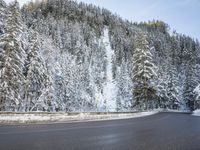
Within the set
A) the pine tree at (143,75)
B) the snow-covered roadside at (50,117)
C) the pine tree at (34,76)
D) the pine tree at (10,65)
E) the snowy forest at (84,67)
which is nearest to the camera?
the snow-covered roadside at (50,117)

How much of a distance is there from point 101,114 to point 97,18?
159m

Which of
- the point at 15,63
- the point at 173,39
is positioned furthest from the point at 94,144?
the point at 173,39

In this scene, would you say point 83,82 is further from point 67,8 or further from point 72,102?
point 67,8

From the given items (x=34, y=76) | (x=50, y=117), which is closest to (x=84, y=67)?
(x=34, y=76)

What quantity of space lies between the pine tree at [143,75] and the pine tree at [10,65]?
18.8m

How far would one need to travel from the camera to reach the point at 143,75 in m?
44.5

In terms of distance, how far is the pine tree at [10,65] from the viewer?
32.3m

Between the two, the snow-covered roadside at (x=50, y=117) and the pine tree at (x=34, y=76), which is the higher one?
the pine tree at (x=34, y=76)

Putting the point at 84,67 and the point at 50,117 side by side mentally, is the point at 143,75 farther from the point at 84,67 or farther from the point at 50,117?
the point at 84,67

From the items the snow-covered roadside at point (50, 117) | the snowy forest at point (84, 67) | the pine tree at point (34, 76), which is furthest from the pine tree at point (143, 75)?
the snow-covered roadside at point (50, 117)

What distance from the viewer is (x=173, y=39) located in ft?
553

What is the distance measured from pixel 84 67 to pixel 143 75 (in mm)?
57048

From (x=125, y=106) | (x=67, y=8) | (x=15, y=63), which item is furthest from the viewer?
(x=67, y=8)

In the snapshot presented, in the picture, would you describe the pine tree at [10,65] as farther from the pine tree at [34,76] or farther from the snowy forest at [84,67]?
the pine tree at [34,76]
